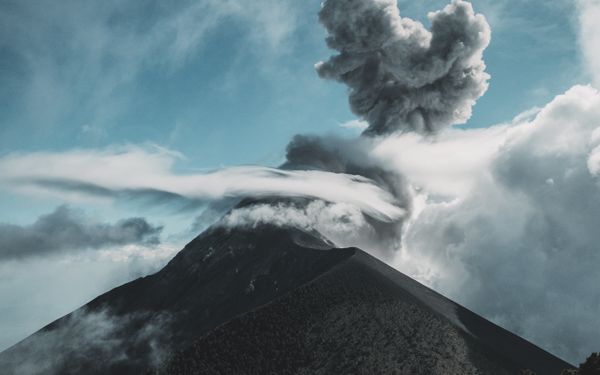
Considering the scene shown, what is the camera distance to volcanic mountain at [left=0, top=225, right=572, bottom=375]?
7825cm

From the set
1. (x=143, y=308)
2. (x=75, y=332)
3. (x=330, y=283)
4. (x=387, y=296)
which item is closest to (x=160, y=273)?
(x=143, y=308)

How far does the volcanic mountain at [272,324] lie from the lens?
7825 cm

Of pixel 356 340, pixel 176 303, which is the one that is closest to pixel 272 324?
pixel 356 340

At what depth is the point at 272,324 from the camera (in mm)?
87188

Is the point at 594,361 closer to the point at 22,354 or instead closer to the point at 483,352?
the point at 483,352

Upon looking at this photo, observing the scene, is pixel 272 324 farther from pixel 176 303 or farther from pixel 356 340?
pixel 176 303

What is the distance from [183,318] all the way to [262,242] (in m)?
33.1

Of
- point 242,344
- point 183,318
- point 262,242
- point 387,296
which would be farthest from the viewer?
point 262,242

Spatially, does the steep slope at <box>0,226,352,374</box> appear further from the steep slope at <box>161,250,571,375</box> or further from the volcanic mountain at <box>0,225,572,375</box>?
the steep slope at <box>161,250,571,375</box>

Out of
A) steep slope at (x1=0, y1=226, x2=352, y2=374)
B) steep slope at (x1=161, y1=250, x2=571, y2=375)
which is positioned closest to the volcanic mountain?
steep slope at (x1=161, y1=250, x2=571, y2=375)

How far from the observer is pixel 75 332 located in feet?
427

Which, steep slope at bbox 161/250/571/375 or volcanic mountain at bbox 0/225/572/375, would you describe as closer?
steep slope at bbox 161/250/571/375

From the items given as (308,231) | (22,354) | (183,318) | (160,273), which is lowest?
(22,354)

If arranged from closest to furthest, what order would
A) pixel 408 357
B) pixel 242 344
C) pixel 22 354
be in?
1. pixel 408 357
2. pixel 242 344
3. pixel 22 354
